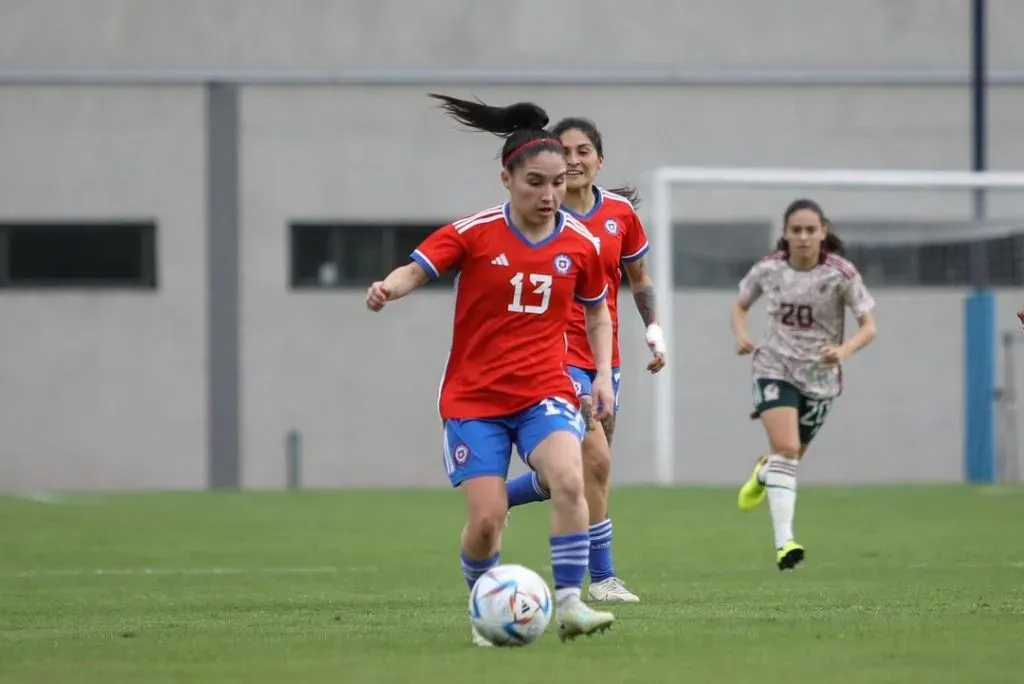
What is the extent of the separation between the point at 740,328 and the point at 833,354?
983 millimetres

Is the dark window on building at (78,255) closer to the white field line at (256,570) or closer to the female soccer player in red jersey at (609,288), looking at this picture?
the white field line at (256,570)

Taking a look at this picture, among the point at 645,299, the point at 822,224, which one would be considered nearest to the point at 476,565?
the point at 645,299

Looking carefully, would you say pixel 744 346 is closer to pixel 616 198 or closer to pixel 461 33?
pixel 616 198

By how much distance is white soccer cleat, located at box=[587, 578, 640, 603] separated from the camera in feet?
29.2

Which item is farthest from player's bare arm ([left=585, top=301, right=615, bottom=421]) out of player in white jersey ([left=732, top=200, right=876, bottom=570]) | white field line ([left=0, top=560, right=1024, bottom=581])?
player in white jersey ([left=732, top=200, right=876, bottom=570])

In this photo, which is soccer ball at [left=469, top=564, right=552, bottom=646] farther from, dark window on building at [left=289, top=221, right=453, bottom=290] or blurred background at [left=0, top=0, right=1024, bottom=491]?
dark window on building at [left=289, top=221, right=453, bottom=290]

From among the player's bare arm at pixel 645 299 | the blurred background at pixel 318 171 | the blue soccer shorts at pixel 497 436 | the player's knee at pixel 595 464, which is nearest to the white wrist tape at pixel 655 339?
the player's bare arm at pixel 645 299

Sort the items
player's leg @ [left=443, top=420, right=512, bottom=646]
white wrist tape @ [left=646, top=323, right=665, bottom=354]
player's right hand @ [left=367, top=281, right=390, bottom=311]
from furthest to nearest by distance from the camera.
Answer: white wrist tape @ [left=646, top=323, right=665, bottom=354]
player's leg @ [left=443, top=420, right=512, bottom=646]
player's right hand @ [left=367, top=281, right=390, bottom=311]

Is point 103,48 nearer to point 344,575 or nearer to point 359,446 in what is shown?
point 359,446

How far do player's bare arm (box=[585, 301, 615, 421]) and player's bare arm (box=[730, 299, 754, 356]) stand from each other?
13.4 ft

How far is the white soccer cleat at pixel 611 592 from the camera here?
8.90 m

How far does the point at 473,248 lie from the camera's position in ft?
24.1

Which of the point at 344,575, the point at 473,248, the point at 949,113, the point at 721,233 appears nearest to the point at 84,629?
the point at 473,248

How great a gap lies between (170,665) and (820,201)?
65.1 feet
